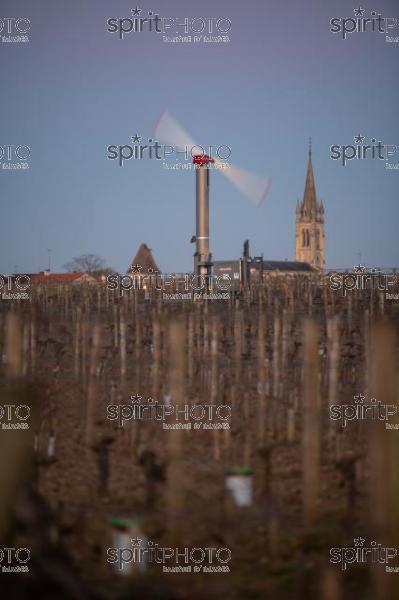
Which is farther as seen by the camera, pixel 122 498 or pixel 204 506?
pixel 122 498

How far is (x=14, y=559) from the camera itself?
4.04m

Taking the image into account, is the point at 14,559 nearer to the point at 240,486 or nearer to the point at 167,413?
the point at 240,486

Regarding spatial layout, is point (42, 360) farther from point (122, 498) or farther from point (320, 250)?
point (320, 250)

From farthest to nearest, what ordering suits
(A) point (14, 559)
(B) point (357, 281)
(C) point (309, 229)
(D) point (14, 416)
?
(C) point (309, 229) < (B) point (357, 281) < (D) point (14, 416) < (A) point (14, 559)

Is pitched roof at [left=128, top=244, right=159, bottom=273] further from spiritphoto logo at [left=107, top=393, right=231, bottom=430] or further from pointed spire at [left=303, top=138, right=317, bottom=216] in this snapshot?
spiritphoto logo at [left=107, top=393, right=231, bottom=430]

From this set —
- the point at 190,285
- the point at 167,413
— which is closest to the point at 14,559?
the point at 167,413

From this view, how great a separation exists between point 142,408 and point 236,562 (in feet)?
11.1

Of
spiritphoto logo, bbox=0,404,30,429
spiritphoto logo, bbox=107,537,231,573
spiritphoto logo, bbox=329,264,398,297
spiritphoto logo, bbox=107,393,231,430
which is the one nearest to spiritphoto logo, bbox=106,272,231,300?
spiritphoto logo, bbox=329,264,398,297

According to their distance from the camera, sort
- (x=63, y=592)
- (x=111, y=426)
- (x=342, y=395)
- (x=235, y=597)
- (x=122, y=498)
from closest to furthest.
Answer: (x=63, y=592)
(x=235, y=597)
(x=122, y=498)
(x=111, y=426)
(x=342, y=395)

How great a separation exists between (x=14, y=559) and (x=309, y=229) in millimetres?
83755

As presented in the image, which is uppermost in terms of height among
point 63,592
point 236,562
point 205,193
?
point 205,193

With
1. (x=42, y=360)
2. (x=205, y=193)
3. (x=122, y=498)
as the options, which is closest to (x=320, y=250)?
(x=205, y=193)

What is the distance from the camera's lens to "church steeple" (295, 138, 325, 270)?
8556cm

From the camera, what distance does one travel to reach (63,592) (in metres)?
3.32
